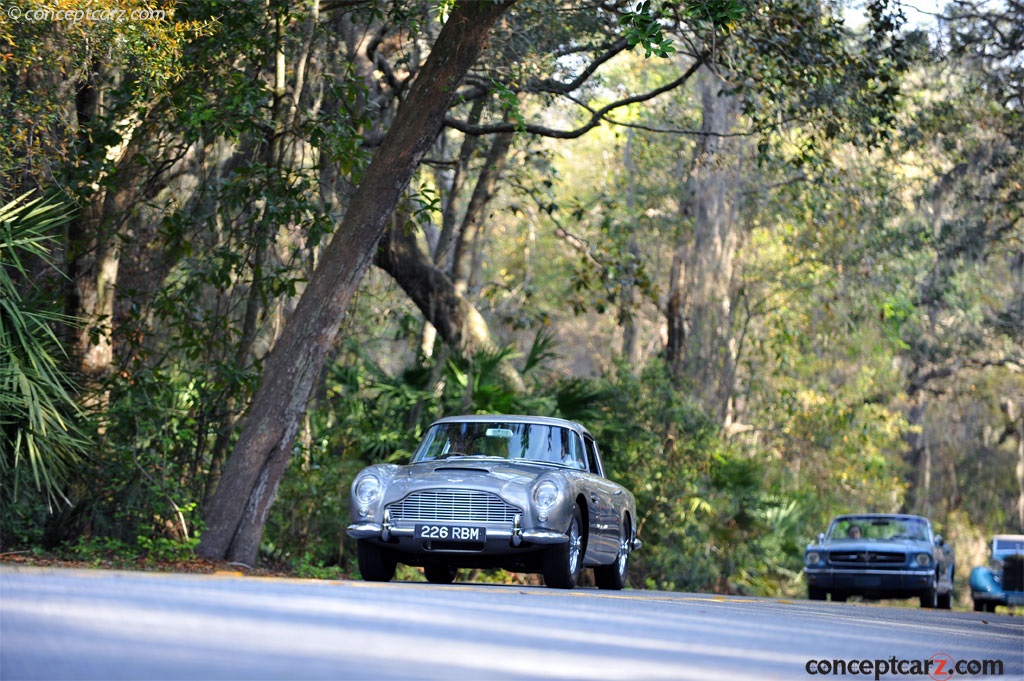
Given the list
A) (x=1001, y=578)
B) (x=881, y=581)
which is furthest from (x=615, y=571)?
(x=1001, y=578)

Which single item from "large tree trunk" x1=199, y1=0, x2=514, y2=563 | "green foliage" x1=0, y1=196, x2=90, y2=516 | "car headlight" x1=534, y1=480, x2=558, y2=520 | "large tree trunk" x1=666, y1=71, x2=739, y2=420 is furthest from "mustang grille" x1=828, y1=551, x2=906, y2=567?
"green foliage" x1=0, y1=196, x2=90, y2=516

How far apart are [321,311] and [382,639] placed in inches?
347

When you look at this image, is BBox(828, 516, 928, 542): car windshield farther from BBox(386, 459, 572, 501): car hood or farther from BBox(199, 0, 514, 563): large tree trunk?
BBox(386, 459, 572, 501): car hood

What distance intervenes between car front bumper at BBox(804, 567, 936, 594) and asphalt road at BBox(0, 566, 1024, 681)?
10.7 meters

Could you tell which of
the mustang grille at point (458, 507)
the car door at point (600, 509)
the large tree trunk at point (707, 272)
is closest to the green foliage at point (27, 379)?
the mustang grille at point (458, 507)

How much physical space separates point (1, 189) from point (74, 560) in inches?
146

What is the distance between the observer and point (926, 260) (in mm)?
33531

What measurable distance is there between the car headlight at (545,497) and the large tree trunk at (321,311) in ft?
11.4

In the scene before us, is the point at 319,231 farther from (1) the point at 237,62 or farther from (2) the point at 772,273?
(2) the point at 772,273

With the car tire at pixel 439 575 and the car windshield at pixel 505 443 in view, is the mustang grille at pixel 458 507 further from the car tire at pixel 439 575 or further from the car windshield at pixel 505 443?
the car tire at pixel 439 575

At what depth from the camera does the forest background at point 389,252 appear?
44.9 feet

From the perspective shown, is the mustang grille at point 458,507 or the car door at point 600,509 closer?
the mustang grille at point 458,507

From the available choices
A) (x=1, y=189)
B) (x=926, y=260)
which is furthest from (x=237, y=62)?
(x=926, y=260)

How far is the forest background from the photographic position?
1369 cm
